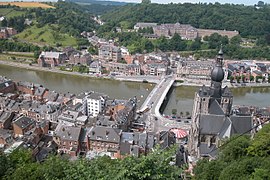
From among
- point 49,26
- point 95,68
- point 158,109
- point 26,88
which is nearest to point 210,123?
point 158,109

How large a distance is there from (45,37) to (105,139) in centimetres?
5148

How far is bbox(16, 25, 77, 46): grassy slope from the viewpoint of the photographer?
65.4 m

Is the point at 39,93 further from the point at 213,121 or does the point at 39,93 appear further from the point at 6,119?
the point at 213,121

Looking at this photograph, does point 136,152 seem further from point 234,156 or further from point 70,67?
point 70,67

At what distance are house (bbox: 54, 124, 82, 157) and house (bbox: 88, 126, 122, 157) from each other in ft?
3.08

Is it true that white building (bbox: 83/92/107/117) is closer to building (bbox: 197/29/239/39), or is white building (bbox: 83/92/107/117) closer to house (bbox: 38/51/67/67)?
house (bbox: 38/51/67/67)

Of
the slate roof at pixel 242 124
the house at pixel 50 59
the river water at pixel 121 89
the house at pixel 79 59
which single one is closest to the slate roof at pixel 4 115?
the river water at pixel 121 89

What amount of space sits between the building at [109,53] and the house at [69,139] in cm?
3375

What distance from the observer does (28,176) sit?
11.0 metres

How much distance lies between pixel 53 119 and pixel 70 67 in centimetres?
2431

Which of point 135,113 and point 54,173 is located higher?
point 54,173

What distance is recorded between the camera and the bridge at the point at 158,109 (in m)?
27.0

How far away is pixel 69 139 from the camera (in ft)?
70.6

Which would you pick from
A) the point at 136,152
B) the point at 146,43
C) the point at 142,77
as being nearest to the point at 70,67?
the point at 142,77
